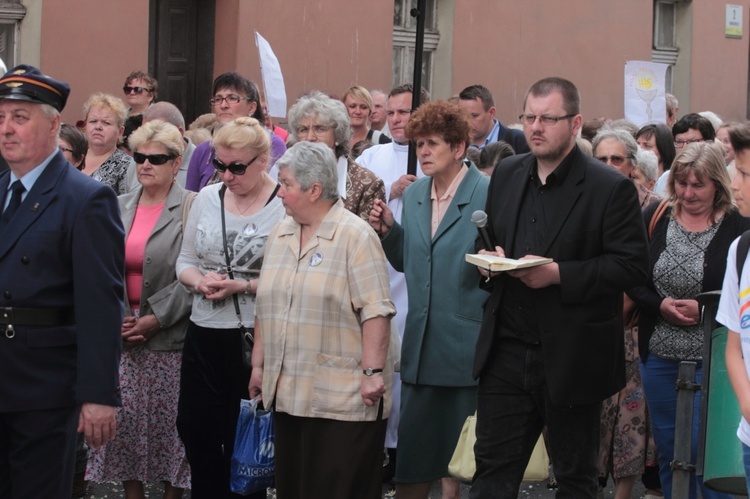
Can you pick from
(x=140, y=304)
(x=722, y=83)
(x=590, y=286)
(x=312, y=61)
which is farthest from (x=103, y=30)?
(x=722, y=83)

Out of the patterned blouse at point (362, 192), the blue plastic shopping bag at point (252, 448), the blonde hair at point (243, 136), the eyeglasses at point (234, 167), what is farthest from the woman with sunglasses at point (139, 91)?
the blue plastic shopping bag at point (252, 448)

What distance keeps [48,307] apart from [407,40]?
455 inches

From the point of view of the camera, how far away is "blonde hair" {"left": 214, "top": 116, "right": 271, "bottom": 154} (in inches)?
256

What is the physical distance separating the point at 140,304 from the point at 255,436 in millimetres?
1237

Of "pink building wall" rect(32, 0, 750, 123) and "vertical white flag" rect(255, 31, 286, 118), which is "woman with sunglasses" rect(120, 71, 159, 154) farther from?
"pink building wall" rect(32, 0, 750, 123)

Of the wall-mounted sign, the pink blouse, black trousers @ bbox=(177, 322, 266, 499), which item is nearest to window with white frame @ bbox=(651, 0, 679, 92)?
the wall-mounted sign

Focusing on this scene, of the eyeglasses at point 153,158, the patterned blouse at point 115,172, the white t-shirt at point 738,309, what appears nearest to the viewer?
the white t-shirt at point 738,309

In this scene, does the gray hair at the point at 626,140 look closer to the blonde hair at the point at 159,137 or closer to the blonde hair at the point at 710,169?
the blonde hair at the point at 710,169

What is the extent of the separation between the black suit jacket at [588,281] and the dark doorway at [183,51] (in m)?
8.90

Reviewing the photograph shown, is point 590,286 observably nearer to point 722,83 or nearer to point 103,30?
point 103,30

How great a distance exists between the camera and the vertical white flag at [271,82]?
10461mm

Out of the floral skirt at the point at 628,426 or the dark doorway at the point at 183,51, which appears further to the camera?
the dark doorway at the point at 183,51

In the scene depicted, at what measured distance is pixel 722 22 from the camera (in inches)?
747

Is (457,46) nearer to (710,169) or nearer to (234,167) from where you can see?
(710,169)
